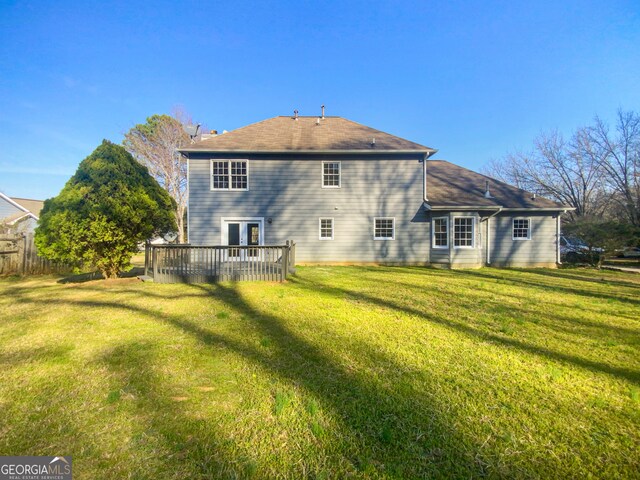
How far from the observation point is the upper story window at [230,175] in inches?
554

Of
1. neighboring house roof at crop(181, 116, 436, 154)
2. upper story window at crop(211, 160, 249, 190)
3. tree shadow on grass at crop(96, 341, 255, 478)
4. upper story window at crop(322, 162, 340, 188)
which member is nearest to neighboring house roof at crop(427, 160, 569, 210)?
neighboring house roof at crop(181, 116, 436, 154)

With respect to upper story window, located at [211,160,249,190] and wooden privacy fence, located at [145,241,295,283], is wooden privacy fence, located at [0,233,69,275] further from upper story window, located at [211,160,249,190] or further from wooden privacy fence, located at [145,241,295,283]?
upper story window, located at [211,160,249,190]

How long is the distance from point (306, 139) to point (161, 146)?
63.6 ft

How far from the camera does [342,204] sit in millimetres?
14477

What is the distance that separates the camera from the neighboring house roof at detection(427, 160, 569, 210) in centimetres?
1408

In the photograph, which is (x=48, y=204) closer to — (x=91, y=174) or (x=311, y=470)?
(x=91, y=174)

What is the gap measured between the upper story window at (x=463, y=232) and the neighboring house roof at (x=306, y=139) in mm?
3661

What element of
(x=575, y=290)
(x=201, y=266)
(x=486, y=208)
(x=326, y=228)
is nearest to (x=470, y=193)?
(x=486, y=208)

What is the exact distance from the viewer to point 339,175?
570 inches

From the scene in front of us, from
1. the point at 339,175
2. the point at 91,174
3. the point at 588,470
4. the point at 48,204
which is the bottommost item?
the point at 588,470

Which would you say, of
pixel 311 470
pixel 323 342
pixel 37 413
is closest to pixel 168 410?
pixel 37 413

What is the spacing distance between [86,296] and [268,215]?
8.16m

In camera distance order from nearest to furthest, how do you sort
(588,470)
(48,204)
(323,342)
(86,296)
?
(588,470)
(323,342)
(86,296)
(48,204)

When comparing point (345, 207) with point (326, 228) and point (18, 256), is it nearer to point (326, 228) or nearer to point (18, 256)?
point (326, 228)
